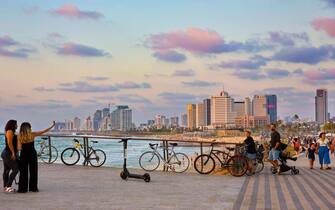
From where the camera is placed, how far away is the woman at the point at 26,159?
41.1 ft

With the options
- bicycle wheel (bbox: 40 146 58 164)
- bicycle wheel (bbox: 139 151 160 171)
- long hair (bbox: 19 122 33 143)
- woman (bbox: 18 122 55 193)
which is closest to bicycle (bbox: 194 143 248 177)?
bicycle wheel (bbox: 139 151 160 171)

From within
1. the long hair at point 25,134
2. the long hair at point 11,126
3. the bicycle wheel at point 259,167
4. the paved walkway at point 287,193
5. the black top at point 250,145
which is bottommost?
the paved walkway at point 287,193

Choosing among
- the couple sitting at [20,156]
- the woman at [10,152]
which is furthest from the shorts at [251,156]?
the woman at [10,152]

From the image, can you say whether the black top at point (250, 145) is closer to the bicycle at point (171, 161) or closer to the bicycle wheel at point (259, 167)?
the bicycle wheel at point (259, 167)

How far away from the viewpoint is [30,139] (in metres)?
12.6

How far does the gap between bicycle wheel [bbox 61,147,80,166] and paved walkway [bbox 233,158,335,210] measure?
7059 mm

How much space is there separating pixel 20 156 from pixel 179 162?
7.22 metres

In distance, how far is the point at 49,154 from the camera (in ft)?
Result: 69.8

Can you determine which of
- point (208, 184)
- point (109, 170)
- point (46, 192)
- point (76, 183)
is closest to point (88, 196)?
point (46, 192)

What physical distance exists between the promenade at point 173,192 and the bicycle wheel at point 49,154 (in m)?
3.40

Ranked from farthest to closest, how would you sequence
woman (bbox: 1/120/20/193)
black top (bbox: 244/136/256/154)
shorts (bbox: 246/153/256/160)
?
black top (bbox: 244/136/256/154) < shorts (bbox: 246/153/256/160) < woman (bbox: 1/120/20/193)

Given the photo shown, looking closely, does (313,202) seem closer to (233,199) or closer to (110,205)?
(233,199)

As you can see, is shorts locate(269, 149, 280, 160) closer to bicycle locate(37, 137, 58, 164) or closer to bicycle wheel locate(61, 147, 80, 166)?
bicycle wheel locate(61, 147, 80, 166)

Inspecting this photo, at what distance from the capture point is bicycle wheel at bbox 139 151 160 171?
18.8 metres
